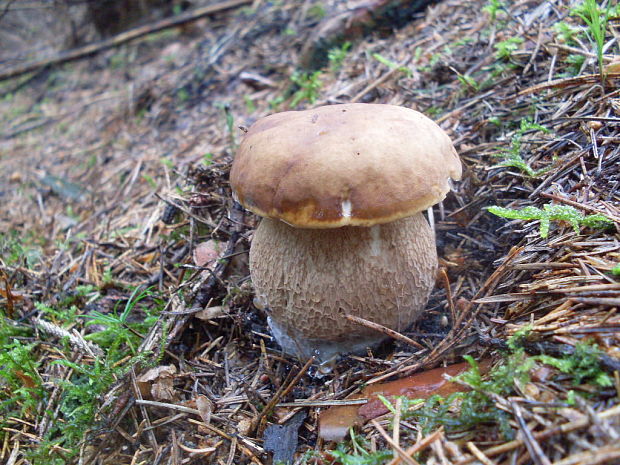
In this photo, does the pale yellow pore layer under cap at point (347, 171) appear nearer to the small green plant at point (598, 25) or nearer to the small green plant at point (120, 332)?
the small green plant at point (120, 332)

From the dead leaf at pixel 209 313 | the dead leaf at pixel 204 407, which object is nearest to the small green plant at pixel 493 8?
the dead leaf at pixel 209 313

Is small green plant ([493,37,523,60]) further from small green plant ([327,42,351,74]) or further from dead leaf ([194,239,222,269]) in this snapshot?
dead leaf ([194,239,222,269])

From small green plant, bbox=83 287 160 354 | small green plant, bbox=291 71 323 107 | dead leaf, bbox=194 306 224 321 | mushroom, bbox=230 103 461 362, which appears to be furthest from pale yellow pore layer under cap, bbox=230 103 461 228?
small green plant, bbox=291 71 323 107

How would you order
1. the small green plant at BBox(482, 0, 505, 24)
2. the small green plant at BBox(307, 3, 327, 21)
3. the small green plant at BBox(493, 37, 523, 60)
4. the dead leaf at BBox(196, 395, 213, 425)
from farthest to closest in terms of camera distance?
the small green plant at BBox(307, 3, 327, 21) < the small green plant at BBox(482, 0, 505, 24) < the small green plant at BBox(493, 37, 523, 60) < the dead leaf at BBox(196, 395, 213, 425)

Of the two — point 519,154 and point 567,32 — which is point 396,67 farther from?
point 519,154

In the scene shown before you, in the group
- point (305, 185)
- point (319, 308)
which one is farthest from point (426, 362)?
point (305, 185)
